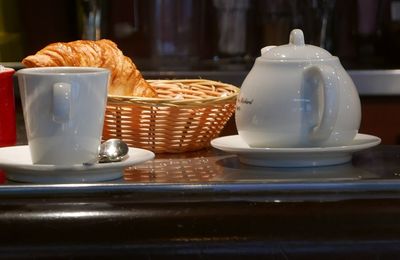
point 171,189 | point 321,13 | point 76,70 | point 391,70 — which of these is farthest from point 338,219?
point 321,13

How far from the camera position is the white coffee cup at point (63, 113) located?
934 mm

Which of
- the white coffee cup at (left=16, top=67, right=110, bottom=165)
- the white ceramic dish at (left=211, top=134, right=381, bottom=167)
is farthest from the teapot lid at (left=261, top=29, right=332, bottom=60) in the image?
the white coffee cup at (left=16, top=67, right=110, bottom=165)

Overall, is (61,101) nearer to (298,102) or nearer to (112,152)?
(112,152)

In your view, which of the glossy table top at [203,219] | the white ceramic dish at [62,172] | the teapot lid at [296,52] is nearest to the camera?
the glossy table top at [203,219]

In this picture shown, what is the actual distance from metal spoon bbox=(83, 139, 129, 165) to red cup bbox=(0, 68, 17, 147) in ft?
0.53

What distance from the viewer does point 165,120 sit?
116 centimetres

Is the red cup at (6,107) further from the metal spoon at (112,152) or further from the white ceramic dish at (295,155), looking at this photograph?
the white ceramic dish at (295,155)

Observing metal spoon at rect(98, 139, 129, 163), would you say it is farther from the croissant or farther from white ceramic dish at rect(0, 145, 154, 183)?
the croissant

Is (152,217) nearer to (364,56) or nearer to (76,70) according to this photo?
(76,70)

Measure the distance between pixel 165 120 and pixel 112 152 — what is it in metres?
0.18

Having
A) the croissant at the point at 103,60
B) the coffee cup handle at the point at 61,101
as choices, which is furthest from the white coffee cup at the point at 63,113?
the croissant at the point at 103,60

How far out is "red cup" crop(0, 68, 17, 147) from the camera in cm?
110

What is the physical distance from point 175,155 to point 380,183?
13.7 inches

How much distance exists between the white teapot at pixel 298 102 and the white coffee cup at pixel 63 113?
0.60 feet
